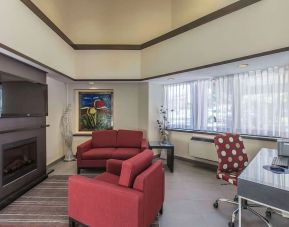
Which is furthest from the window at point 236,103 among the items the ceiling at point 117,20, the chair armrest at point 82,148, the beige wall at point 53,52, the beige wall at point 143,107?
the chair armrest at point 82,148

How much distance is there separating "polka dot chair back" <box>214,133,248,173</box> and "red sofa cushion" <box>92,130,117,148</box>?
273 centimetres

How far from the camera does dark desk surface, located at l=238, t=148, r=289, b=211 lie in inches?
59.1

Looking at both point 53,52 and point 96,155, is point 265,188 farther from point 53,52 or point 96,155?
point 53,52

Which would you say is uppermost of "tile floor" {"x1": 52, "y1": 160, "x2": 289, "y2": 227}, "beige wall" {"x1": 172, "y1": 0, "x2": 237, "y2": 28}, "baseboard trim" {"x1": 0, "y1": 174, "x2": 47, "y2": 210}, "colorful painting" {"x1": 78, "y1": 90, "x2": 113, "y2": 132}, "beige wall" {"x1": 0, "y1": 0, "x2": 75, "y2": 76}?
"beige wall" {"x1": 172, "y1": 0, "x2": 237, "y2": 28}

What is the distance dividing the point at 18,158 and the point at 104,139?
191 cm

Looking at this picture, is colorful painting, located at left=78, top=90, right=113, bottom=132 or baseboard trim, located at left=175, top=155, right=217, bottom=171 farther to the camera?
colorful painting, located at left=78, top=90, right=113, bottom=132

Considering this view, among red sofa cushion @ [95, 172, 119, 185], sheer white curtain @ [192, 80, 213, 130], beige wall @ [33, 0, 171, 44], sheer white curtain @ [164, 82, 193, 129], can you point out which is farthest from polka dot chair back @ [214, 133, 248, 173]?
beige wall @ [33, 0, 171, 44]

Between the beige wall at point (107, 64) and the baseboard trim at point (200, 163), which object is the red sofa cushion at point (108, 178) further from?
the beige wall at point (107, 64)

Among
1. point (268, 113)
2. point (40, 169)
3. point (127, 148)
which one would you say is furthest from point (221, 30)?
point (40, 169)

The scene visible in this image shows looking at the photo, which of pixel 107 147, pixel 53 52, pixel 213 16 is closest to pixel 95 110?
pixel 107 147

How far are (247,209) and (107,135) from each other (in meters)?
3.38

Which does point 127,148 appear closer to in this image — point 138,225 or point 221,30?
point 138,225

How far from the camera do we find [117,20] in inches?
Answer: 225

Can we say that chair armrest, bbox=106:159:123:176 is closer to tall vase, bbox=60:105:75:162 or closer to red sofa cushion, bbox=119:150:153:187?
red sofa cushion, bbox=119:150:153:187
